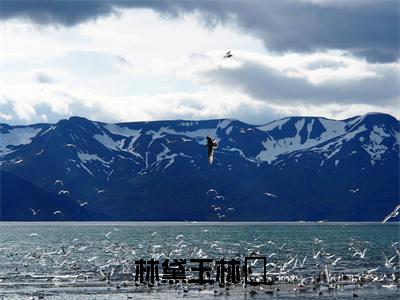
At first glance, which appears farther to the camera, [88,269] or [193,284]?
[88,269]

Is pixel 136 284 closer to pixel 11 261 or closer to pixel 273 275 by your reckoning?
pixel 273 275

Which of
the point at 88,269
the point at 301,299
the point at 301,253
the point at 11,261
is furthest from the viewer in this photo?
the point at 301,253

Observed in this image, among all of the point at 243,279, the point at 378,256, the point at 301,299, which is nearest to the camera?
the point at 301,299

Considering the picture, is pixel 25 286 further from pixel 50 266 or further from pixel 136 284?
pixel 50 266

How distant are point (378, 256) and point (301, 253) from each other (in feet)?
56.3

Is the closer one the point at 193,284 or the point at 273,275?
the point at 193,284

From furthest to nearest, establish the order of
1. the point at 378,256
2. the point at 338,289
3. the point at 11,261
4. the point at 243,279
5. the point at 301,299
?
1. the point at 378,256
2. the point at 11,261
3. the point at 243,279
4. the point at 338,289
5. the point at 301,299

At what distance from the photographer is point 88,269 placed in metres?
113

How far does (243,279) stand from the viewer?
93.4 meters

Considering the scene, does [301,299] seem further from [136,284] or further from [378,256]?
[378,256]

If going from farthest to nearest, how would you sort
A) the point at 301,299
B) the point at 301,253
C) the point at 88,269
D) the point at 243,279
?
the point at 301,253
the point at 88,269
the point at 243,279
the point at 301,299

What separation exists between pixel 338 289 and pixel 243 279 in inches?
463

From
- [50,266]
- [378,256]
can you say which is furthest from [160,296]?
[378,256]

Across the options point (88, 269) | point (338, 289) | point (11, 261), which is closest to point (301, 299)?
point (338, 289)
